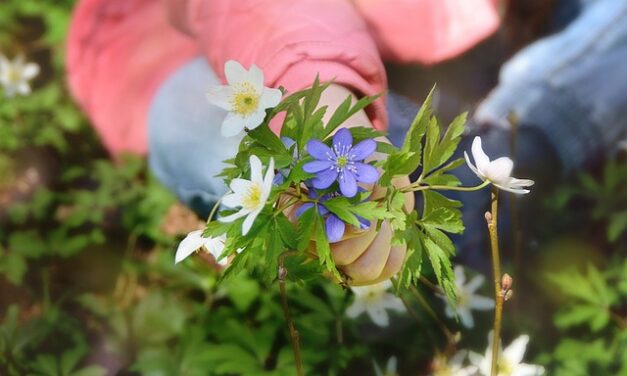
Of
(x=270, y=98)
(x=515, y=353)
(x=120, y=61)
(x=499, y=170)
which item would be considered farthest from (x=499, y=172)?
(x=120, y=61)

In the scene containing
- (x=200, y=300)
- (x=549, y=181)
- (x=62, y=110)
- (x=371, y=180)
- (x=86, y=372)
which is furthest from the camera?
(x=62, y=110)

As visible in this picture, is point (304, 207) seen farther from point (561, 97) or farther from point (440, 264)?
point (561, 97)

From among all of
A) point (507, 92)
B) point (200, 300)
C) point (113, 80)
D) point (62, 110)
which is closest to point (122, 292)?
point (200, 300)

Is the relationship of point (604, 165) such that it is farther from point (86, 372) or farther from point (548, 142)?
→ point (86, 372)

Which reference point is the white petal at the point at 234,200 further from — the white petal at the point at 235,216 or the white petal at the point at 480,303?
the white petal at the point at 480,303

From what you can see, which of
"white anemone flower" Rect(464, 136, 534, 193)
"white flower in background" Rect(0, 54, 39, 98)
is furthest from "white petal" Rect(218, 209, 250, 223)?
"white flower in background" Rect(0, 54, 39, 98)

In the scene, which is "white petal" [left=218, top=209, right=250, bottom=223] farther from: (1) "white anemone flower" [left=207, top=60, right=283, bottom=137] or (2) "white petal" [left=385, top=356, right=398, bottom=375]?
(2) "white petal" [left=385, top=356, right=398, bottom=375]

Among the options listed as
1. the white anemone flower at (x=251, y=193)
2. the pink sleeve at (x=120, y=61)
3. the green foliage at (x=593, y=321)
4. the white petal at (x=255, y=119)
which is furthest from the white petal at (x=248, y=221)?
the pink sleeve at (x=120, y=61)

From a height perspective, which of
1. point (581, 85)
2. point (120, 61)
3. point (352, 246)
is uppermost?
point (352, 246)
